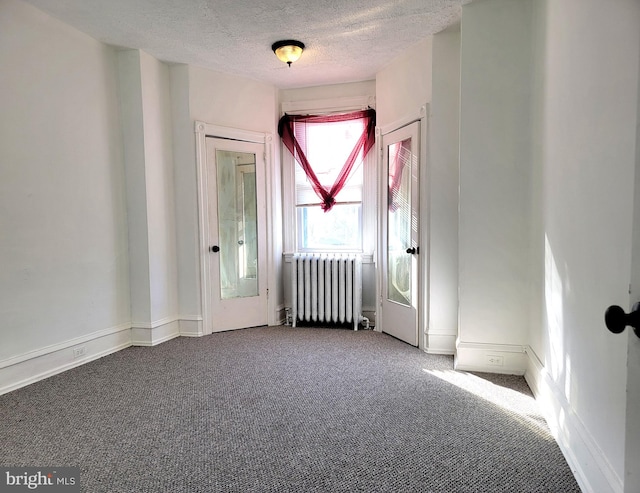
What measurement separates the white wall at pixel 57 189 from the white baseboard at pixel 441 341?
2.84 meters

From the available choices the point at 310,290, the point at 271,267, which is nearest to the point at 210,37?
the point at 271,267

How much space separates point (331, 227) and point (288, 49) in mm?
1982

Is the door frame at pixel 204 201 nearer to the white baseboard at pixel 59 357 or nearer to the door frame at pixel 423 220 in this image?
the white baseboard at pixel 59 357

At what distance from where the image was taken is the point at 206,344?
148 inches

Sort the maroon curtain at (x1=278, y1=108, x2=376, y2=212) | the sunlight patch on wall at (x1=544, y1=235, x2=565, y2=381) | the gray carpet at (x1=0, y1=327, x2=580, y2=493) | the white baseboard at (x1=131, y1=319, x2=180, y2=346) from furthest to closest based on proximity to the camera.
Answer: the maroon curtain at (x1=278, y1=108, x2=376, y2=212) → the white baseboard at (x1=131, y1=319, x2=180, y2=346) → the sunlight patch on wall at (x1=544, y1=235, x2=565, y2=381) → the gray carpet at (x1=0, y1=327, x2=580, y2=493)

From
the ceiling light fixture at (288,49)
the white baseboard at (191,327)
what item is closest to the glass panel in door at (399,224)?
the ceiling light fixture at (288,49)

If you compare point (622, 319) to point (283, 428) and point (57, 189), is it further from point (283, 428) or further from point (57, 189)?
point (57, 189)

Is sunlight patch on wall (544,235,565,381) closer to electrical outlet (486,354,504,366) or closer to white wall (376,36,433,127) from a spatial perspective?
electrical outlet (486,354,504,366)

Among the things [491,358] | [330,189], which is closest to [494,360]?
[491,358]

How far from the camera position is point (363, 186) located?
4434 mm

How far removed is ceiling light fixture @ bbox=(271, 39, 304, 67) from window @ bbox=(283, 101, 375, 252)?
43.5 inches

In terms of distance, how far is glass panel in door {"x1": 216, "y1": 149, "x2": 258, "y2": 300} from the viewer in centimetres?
422

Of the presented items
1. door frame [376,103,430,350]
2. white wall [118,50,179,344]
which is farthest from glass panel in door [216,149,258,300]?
door frame [376,103,430,350]

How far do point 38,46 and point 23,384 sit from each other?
2502 mm
